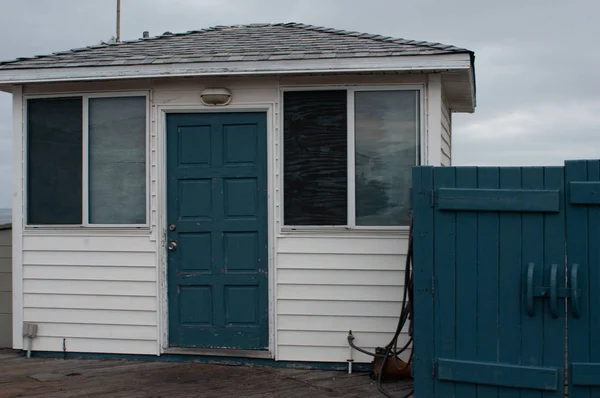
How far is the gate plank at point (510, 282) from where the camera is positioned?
5020 mm

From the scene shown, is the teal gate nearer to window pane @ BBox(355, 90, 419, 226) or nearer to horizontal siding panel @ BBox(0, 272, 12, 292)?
window pane @ BBox(355, 90, 419, 226)

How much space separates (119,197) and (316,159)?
1931mm

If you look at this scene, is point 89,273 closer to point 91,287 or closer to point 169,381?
point 91,287

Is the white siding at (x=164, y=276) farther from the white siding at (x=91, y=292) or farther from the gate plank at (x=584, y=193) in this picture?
the gate plank at (x=584, y=193)

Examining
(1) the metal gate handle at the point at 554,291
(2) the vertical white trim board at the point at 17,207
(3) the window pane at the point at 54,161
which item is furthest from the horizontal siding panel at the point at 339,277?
(2) the vertical white trim board at the point at 17,207

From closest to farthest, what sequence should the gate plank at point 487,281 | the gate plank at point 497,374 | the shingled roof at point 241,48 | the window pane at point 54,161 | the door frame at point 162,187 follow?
the gate plank at point 497,374
the gate plank at point 487,281
the shingled roof at point 241,48
the door frame at point 162,187
the window pane at point 54,161

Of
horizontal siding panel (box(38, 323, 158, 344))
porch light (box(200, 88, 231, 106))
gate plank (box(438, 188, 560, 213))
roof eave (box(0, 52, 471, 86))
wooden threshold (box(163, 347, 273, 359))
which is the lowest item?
wooden threshold (box(163, 347, 273, 359))

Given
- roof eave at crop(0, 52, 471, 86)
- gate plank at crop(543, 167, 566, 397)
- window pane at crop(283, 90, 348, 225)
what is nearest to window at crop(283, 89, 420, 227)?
window pane at crop(283, 90, 348, 225)

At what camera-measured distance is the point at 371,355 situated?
624 centimetres

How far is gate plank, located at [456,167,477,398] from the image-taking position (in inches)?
201

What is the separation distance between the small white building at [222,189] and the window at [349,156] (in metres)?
0.01

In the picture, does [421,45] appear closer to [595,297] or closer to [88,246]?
[595,297]

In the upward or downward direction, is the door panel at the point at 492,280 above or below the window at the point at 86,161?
below

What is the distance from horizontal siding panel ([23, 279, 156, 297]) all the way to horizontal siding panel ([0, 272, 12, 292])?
1.82ft
